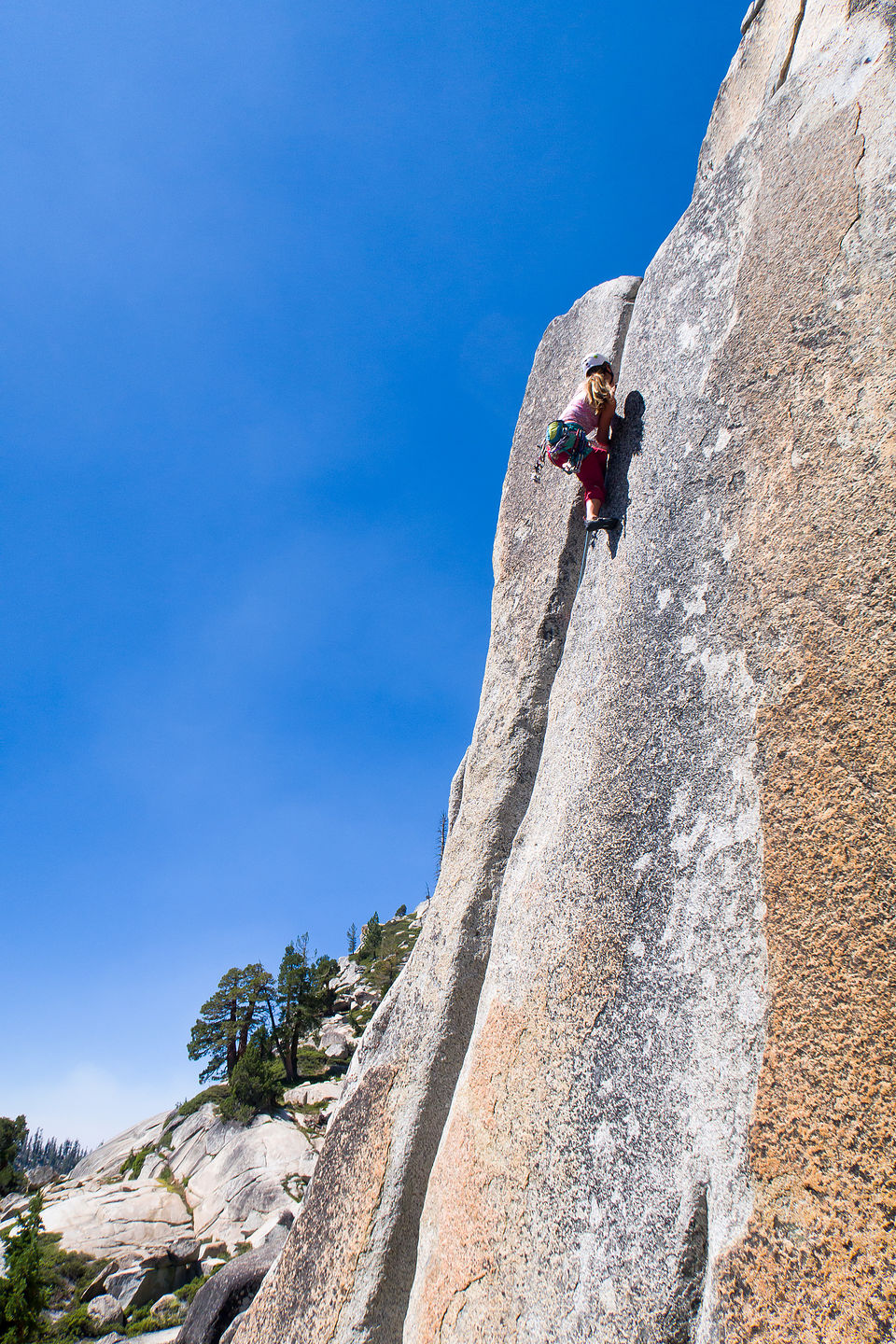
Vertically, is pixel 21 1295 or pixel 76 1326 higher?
pixel 21 1295

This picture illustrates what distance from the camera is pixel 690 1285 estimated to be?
3213mm

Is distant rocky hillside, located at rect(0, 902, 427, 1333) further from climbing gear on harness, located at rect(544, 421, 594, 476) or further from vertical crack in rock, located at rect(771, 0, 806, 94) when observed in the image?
vertical crack in rock, located at rect(771, 0, 806, 94)

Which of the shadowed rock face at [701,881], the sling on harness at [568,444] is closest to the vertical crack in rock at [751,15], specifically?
the shadowed rock face at [701,881]

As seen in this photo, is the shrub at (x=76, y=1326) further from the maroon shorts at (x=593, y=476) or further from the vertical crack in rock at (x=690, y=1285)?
the maroon shorts at (x=593, y=476)

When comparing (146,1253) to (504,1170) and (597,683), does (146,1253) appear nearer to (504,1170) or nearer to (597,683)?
Answer: (504,1170)

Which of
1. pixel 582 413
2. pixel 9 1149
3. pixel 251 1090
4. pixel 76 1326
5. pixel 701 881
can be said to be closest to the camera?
pixel 701 881

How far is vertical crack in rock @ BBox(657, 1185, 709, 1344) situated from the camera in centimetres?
318

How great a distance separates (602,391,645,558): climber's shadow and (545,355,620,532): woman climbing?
0.25 feet

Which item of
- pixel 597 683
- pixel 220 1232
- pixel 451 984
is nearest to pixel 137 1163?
pixel 220 1232

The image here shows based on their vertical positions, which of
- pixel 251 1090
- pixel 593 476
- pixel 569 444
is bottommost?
pixel 251 1090

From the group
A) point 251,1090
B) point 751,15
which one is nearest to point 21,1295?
point 251,1090

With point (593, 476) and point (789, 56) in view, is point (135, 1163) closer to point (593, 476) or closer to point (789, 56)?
point (593, 476)

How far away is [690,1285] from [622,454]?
5919 millimetres

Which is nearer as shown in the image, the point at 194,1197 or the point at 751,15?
the point at 751,15
